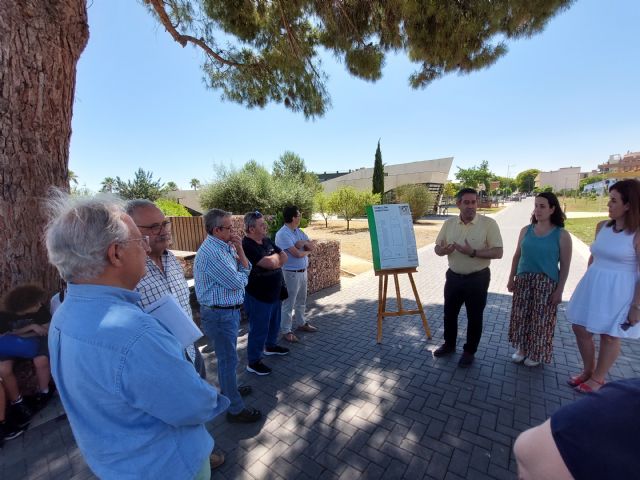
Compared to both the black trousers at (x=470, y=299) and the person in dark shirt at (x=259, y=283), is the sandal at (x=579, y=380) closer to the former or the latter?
the black trousers at (x=470, y=299)

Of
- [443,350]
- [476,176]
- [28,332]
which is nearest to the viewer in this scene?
[28,332]

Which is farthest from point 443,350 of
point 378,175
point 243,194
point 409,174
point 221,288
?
point 409,174

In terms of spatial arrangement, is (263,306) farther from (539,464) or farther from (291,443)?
(539,464)

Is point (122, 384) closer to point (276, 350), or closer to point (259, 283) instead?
point (259, 283)

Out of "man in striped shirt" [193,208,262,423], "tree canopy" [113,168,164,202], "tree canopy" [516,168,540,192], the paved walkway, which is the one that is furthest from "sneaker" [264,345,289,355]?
"tree canopy" [516,168,540,192]

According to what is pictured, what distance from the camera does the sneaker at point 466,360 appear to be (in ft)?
11.4

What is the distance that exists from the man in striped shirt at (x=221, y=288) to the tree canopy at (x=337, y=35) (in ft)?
12.7

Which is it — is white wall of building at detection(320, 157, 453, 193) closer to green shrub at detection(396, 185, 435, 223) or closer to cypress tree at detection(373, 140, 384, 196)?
cypress tree at detection(373, 140, 384, 196)

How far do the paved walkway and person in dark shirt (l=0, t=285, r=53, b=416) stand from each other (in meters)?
0.40

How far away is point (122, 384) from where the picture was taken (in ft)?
3.11

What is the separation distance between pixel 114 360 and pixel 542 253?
3741mm

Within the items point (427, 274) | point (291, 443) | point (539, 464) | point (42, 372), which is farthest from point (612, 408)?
point (427, 274)

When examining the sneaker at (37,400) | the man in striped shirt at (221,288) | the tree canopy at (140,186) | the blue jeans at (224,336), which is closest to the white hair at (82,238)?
the man in striped shirt at (221,288)

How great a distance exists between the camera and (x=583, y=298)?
2951 millimetres
